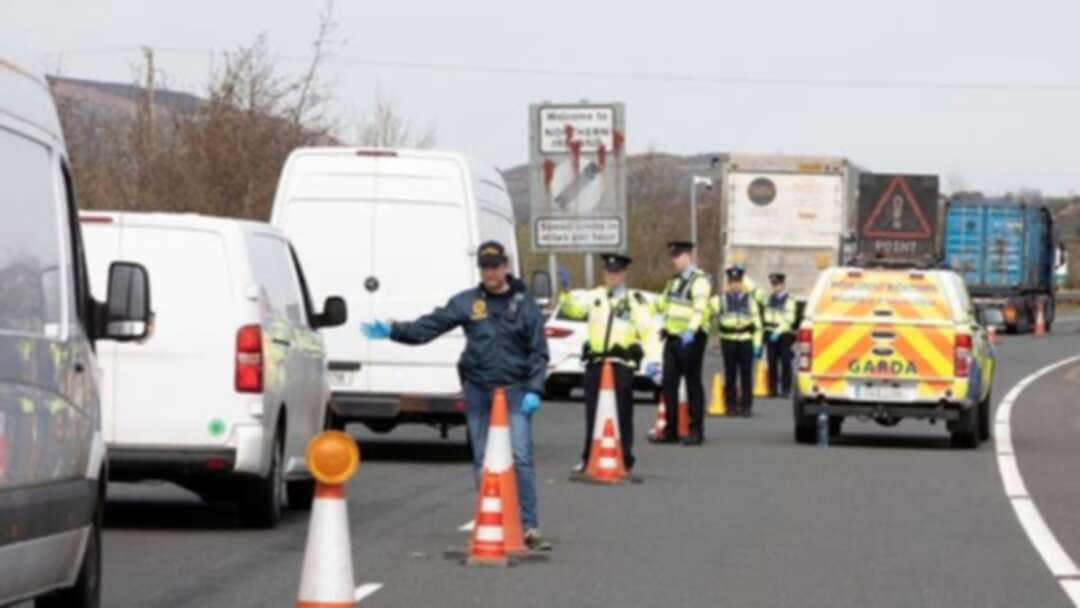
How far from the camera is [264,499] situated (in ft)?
55.4

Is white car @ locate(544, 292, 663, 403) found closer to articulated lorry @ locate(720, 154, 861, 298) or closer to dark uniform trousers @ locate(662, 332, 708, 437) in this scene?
dark uniform trousers @ locate(662, 332, 708, 437)

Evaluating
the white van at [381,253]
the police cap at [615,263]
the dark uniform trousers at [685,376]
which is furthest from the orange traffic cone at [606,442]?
the dark uniform trousers at [685,376]

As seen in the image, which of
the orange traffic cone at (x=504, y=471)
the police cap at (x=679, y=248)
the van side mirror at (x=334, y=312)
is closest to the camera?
the orange traffic cone at (x=504, y=471)

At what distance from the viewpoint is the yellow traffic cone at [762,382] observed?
3959cm

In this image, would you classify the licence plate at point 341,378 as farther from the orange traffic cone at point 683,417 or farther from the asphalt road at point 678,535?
the orange traffic cone at point 683,417

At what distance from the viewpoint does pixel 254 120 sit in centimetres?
3919

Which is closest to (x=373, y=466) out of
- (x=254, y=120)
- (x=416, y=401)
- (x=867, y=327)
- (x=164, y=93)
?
(x=416, y=401)

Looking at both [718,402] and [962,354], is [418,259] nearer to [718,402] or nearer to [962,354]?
[962,354]

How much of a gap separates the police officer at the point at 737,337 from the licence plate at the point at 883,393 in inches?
212

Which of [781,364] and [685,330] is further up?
[685,330]

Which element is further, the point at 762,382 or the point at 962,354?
the point at 762,382

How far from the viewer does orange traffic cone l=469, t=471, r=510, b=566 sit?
14.9 metres

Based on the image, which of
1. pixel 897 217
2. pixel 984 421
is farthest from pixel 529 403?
pixel 897 217

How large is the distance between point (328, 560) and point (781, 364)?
97.9 ft
